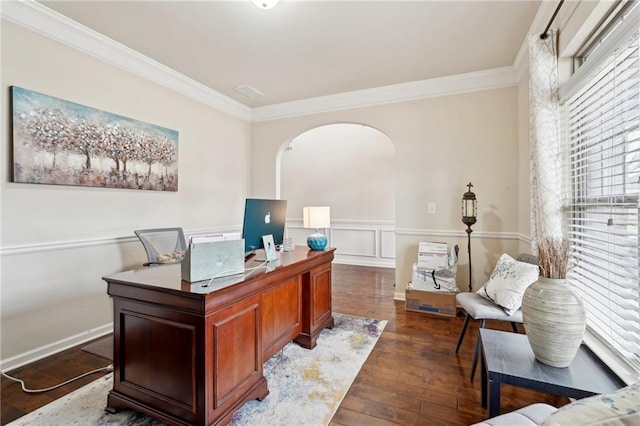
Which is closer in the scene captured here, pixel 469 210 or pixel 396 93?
pixel 469 210

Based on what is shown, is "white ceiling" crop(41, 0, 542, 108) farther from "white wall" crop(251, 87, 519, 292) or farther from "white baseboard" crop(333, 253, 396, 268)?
"white baseboard" crop(333, 253, 396, 268)

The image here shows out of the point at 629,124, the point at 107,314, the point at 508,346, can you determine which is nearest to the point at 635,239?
the point at 629,124

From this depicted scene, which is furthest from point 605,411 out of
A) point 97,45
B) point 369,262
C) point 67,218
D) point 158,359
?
point 369,262

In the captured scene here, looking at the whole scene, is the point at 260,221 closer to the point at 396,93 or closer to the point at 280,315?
the point at 280,315

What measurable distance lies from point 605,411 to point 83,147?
3.34m

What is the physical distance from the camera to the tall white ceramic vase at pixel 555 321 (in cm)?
121

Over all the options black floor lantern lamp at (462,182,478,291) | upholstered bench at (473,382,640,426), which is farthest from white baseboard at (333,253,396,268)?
upholstered bench at (473,382,640,426)

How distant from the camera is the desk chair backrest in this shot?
8.14 feet

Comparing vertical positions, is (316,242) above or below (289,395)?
above

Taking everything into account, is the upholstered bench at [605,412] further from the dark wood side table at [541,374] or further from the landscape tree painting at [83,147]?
the landscape tree painting at [83,147]

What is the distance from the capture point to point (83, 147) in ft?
8.12

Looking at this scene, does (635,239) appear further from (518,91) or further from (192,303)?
(518,91)

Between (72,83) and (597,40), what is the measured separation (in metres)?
3.79

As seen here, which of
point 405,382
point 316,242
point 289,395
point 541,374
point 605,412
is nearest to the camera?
point 605,412
